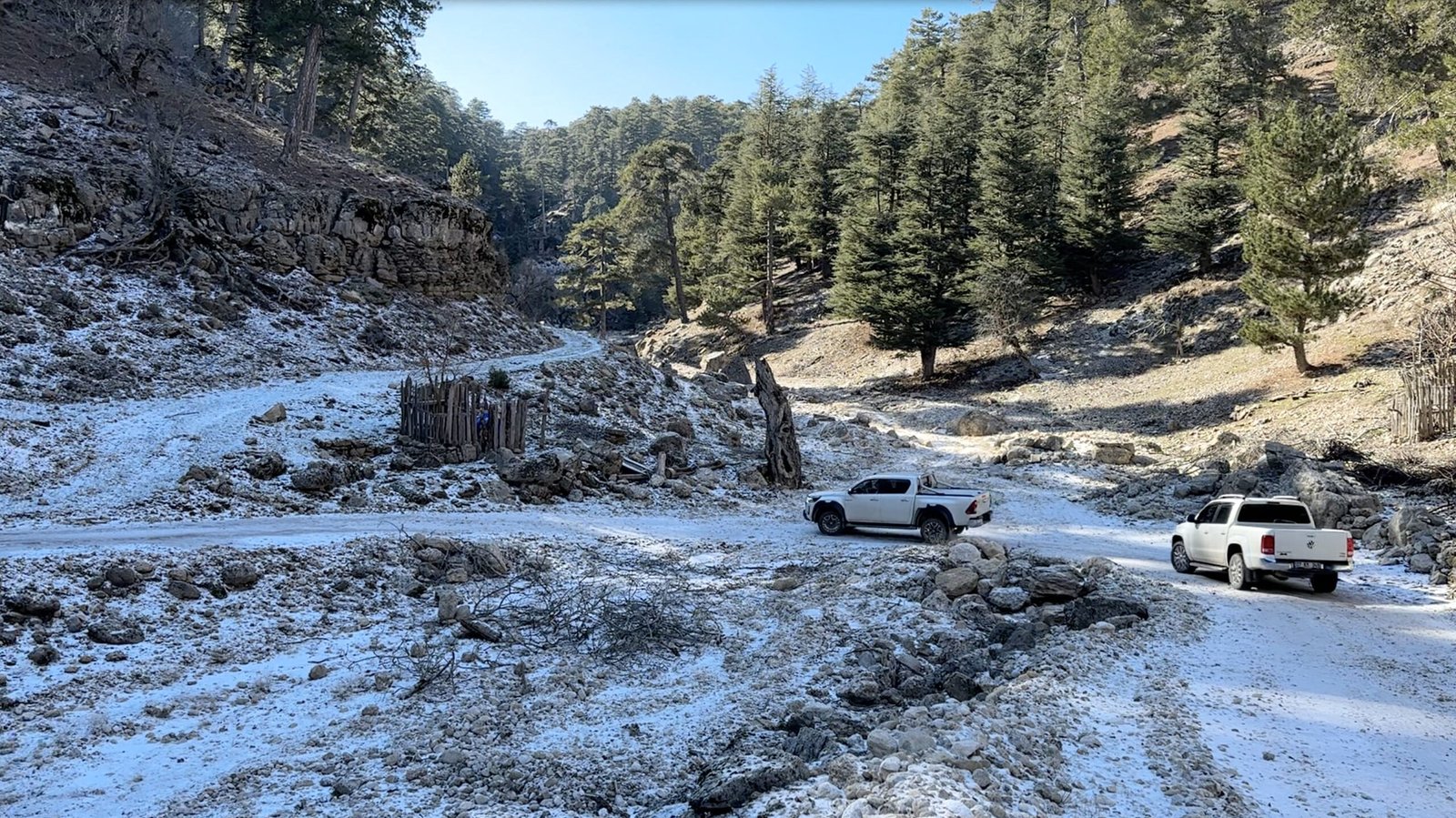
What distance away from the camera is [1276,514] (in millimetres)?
13242

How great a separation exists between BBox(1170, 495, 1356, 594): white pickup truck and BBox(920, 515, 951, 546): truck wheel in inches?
178

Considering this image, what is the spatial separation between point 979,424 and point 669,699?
2886 cm

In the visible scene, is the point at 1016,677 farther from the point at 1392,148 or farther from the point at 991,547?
the point at 1392,148

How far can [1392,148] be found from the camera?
3775 centimetres

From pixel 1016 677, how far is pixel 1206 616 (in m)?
4.63

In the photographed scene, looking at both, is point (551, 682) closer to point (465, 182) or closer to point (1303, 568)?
point (1303, 568)

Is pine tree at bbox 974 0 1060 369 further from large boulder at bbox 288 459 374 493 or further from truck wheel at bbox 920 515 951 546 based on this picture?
large boulder at bbox 288 459 374 493

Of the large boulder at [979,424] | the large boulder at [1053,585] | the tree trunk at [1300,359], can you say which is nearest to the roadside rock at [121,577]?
the large boulder at [1053,585]

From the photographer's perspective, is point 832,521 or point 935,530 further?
point 832,521

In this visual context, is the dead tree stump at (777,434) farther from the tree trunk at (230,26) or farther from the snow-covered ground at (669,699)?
the tree trunk at (230,26)

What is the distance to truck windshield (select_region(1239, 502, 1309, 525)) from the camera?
1313 cm

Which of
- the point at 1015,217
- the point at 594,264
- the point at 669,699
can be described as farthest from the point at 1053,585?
the point at 594,264

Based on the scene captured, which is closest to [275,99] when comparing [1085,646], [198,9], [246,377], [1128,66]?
[198,9]

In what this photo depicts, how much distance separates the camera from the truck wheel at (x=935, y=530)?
17.1 metres
